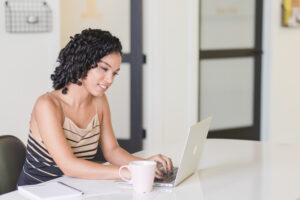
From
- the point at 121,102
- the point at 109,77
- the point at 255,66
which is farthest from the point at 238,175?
the point at 255,66

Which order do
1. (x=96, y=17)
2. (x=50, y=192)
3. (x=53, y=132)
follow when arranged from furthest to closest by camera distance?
(x=96, y=17) → (x=53, y=132) → (x=50, y=192)

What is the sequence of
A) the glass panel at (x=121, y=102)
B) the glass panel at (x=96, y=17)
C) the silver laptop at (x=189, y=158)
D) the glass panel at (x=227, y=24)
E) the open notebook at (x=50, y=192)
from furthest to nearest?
the glass panel at (x=227, y=24), the glass panel at (x=121, y=102), the glass panel at (x=96, y=17), the silver laptop at (x=189, y=158), the open notebook at (x=50, y=192)

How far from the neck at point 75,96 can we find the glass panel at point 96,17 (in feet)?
7.47

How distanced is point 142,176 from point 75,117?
498mm

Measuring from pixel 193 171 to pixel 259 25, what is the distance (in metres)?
3.40

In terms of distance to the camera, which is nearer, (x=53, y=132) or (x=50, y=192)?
(x=50, y=192)

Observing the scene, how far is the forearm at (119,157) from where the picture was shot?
2.01 meters

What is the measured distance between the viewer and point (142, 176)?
154cm

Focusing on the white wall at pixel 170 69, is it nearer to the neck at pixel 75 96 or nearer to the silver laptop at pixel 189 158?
the neck at pixel 75 96

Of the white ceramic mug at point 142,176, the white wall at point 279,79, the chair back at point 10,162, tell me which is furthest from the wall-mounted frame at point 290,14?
the white ceramic mug at point 142,176

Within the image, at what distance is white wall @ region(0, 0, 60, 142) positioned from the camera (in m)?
3.67

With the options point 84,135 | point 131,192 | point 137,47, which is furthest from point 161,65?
point 131,192

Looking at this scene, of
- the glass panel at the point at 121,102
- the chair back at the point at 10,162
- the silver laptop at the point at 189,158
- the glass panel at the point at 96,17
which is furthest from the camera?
the glass panel at the point at 121,102

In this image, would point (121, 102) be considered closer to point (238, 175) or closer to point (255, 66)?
point (255, 66)
